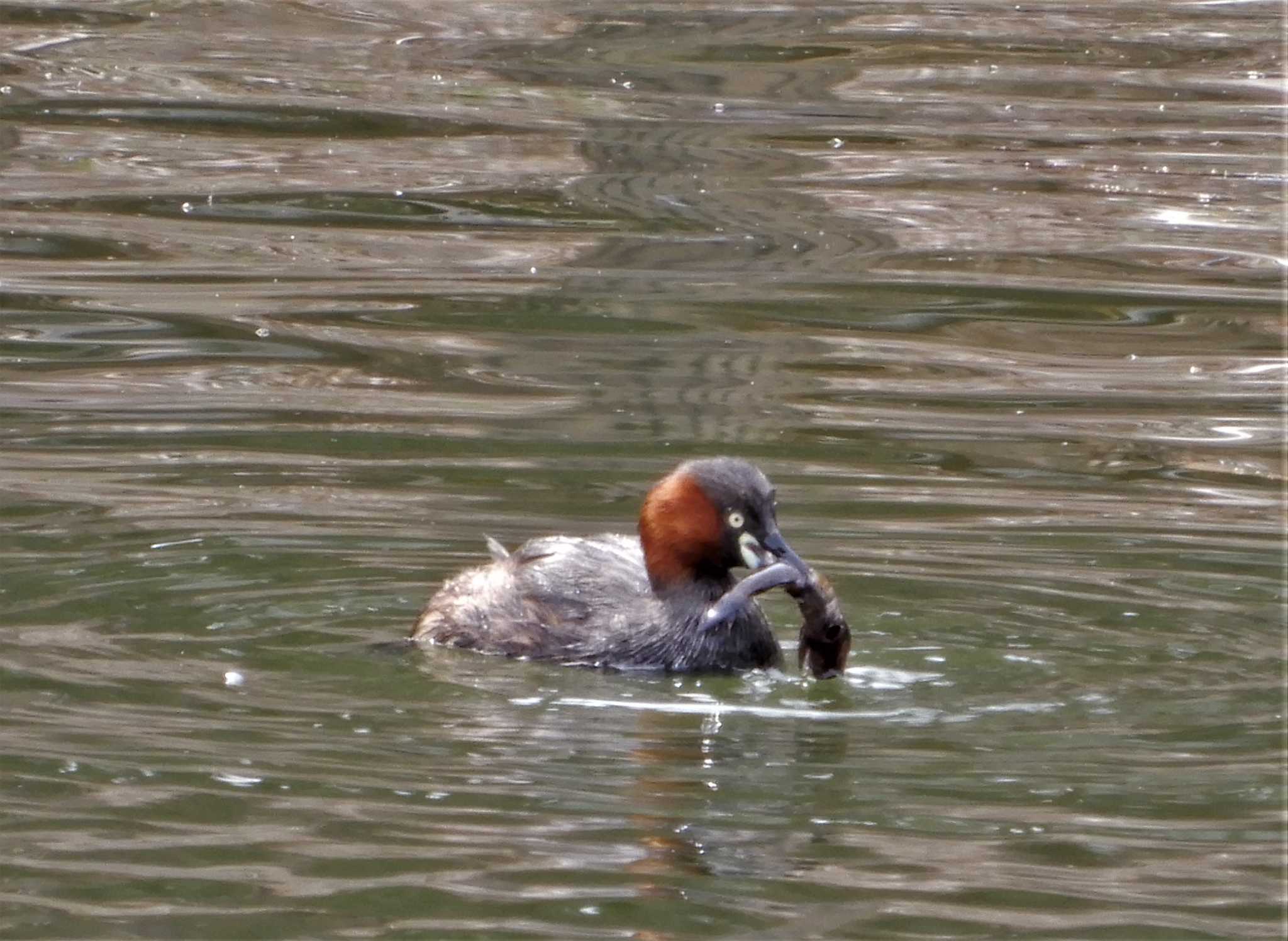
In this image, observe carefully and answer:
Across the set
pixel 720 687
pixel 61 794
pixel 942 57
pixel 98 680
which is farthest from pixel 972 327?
pixel 61 794

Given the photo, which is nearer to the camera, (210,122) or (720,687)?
(720,687)

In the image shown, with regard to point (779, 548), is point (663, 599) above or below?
below

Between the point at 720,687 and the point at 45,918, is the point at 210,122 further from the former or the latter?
the point at 45,918

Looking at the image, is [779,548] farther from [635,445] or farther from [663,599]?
[635,445]

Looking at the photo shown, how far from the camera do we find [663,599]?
7316 mm

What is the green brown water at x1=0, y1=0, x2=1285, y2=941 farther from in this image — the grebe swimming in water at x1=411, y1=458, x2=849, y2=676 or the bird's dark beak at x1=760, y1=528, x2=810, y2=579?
the bird's dark beak at x1=760, y1=528, x2=810, y2=579

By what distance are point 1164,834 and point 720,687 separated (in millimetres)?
1592

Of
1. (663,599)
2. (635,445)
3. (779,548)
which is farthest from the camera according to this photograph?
(635,445)

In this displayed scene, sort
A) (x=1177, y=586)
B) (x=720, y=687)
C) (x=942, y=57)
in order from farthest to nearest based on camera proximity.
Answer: (x=942, y=57) → (x=1177, y=586) → (x=720, y=687)

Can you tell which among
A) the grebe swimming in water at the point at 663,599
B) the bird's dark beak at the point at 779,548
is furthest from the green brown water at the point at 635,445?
the bird's dark beak at the point at 779,548

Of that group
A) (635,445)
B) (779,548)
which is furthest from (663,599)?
(635,445)

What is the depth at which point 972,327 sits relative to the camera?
36.0 feet

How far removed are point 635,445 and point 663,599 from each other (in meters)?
2.16

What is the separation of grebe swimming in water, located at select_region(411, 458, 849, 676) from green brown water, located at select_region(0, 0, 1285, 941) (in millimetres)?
131
